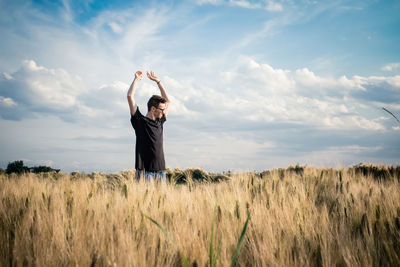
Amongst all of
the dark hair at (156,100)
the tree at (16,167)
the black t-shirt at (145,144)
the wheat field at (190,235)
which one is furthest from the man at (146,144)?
the tree at (16,167)

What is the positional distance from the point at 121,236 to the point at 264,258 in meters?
0.90

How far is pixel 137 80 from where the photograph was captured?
15.1 ft

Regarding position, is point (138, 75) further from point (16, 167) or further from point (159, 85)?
point (16, 167)

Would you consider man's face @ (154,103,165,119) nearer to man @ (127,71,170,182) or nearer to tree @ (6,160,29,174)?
man @ (127,71,170,182)

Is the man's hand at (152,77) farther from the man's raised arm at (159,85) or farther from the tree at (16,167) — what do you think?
the tree at (16,167)

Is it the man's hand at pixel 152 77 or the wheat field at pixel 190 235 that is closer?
the wheat field at pixel 190 235

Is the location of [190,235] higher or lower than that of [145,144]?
lower

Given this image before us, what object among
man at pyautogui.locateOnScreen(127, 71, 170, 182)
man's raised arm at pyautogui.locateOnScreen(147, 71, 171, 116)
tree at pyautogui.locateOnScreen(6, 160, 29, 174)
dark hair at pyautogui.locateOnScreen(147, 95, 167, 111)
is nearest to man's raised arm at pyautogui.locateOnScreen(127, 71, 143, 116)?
man at pyautogui.locateOnScreen(127, 71, 170, 182)

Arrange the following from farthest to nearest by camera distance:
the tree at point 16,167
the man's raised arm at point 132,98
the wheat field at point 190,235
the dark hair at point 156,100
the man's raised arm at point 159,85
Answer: the tree at point 16,167
the man's raised arm at point 159,85
the dark hair at point 156,100
the man's raised arm at point 132,98
the wheat field at point 190,235

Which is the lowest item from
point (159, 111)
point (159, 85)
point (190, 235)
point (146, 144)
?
point (190, 235)

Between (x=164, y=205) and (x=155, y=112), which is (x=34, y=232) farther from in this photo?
(x=155, y=112)

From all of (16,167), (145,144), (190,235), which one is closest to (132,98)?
(145,144)

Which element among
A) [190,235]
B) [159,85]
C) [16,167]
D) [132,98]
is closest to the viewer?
[190,235]

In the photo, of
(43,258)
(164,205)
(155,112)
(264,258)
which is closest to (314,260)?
(264,258)
